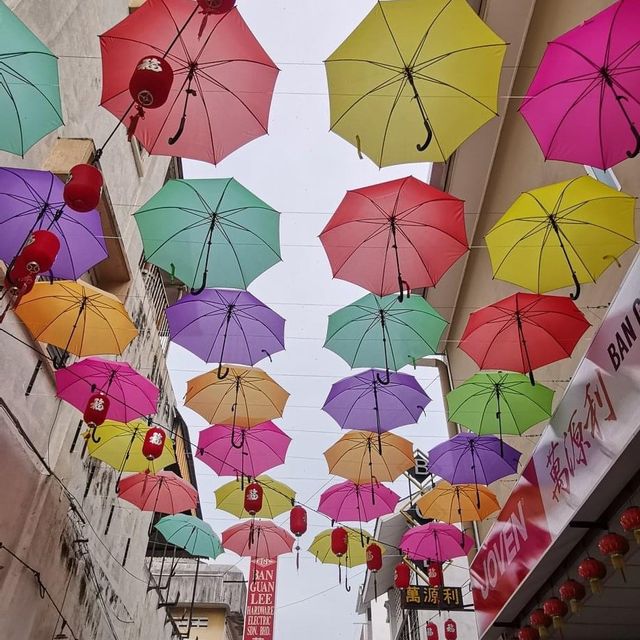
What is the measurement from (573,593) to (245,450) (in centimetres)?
484

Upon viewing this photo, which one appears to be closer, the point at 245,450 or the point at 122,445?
the point at 122,445

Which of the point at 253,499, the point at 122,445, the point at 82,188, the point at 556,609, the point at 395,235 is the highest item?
the point at 395,235

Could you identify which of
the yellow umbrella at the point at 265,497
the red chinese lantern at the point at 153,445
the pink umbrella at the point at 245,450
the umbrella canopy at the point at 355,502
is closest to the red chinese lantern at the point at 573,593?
the umbrella canopy at the point at 355,502

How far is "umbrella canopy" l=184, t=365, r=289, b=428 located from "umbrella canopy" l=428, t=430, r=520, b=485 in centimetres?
252

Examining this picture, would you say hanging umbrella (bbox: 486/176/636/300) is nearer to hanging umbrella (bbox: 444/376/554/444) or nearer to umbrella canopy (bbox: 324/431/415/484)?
hanging umbrella (bbox: 444/376/554/444)

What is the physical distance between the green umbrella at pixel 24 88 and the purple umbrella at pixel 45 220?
1.40ft

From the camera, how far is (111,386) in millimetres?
7324

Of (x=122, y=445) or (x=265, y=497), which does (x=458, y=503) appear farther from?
(x=122, y=445)

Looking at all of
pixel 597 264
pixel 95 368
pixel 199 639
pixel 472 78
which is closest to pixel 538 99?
pixel 472 78

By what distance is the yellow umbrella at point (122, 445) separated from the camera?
8.34 m

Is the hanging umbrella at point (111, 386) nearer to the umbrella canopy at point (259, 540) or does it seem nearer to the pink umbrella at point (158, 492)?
the pink umbrella at point (158, 492)

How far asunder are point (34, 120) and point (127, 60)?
97cm

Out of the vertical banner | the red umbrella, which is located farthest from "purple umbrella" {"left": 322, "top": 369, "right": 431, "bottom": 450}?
the vertical banner

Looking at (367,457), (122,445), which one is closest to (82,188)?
(122,445)
